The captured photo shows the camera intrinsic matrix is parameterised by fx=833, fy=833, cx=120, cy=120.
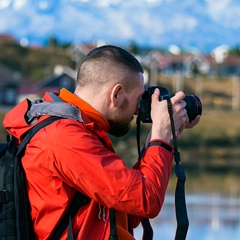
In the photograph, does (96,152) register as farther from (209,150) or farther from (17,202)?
(209,150)

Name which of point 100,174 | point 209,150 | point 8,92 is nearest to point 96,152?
point 100,174

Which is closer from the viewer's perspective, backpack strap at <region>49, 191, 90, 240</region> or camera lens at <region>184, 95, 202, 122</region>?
backpack strap at <region>49, 191, 90, 240</region>

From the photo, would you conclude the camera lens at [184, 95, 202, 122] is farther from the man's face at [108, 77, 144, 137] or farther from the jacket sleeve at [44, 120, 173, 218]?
the jacket sleeve at [44, 120, 173, 218]

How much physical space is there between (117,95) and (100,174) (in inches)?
11.2

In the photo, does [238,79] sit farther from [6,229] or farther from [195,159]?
[6,229]

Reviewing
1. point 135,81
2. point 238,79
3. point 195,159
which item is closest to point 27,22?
point 238,79

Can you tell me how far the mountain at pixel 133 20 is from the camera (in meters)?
54.9

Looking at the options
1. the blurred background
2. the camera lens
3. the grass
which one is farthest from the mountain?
the camera lens

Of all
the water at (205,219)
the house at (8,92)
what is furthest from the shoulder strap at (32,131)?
the house at (8,92)

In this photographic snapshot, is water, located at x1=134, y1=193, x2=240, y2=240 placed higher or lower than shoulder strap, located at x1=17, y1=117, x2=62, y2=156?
lower

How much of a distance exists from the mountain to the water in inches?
1312

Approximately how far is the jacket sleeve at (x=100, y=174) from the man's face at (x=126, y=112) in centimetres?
15

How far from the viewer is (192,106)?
9.18 ft

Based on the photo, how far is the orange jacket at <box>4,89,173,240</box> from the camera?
8.20ft
